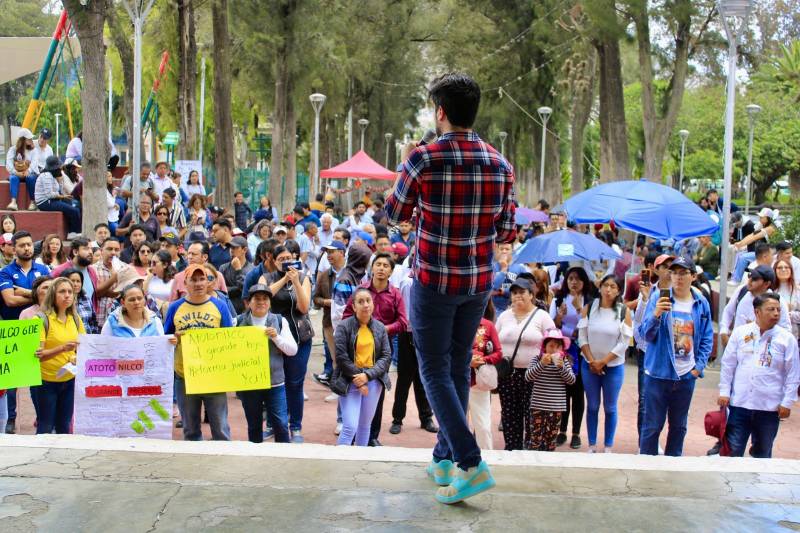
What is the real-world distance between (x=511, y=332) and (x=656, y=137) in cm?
1902

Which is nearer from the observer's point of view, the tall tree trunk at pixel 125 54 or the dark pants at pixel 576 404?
the dark pants at pixel 576 404

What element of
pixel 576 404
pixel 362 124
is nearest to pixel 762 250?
pixel 576 404

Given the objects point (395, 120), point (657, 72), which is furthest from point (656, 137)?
point (395, 120)

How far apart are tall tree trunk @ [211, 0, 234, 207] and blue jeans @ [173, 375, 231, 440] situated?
60.9 feet

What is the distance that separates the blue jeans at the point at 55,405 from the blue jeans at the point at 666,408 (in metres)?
4.73

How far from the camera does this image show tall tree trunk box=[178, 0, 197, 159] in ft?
83.6

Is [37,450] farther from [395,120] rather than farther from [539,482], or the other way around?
[395,120]

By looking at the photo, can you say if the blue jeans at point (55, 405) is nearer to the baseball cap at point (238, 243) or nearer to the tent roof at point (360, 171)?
the baseball cap at point (238, 243)

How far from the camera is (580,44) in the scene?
32844mm

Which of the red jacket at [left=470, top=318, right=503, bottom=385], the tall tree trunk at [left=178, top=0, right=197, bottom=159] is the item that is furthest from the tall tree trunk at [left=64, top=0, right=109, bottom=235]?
the red jacket at [left=470, top=318, right=503, bottom=385]

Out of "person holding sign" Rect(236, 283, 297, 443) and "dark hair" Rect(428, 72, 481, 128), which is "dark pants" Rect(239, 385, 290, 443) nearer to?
"person holding sign" Rect(236, 283, 297, 443)

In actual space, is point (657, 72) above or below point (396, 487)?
above

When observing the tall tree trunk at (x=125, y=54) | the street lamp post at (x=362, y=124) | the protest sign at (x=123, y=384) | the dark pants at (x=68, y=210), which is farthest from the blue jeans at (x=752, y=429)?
the street lamp post at (x=362, y=124)

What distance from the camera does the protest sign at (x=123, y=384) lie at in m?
7.44
